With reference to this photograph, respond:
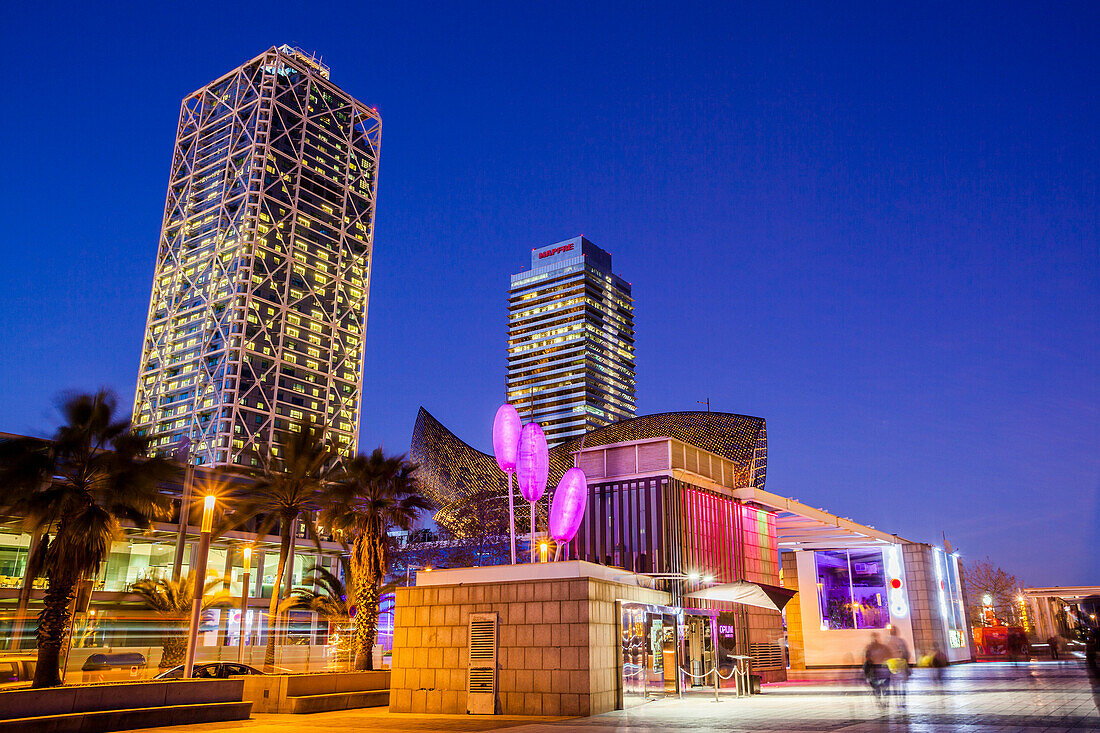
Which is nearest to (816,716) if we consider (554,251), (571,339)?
(571,339)

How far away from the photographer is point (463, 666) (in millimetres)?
15359

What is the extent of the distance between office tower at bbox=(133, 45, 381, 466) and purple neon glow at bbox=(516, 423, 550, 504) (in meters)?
97.7

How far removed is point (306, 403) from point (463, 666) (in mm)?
109658

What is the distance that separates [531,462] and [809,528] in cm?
1439

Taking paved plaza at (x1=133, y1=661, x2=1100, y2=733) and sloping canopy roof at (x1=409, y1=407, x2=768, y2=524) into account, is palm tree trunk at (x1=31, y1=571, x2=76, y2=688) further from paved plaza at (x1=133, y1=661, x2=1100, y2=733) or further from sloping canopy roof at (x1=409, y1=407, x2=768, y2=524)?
sloping canopy roof at (x1=409, y1=407, x2=768, y2=524)

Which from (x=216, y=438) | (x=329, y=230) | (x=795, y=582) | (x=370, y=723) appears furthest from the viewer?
(x=329, y=230)

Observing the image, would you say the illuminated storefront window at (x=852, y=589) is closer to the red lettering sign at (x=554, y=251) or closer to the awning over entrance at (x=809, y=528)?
the awning over entrance at (x=809, y=528)

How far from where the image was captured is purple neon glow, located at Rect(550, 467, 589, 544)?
17.6 m

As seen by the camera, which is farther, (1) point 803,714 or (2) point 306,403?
(2) point 306,403

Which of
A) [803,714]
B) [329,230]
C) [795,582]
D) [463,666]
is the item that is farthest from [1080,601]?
[329,230]

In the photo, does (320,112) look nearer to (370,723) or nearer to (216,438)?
(216,438)

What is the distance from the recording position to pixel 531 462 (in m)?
17.3

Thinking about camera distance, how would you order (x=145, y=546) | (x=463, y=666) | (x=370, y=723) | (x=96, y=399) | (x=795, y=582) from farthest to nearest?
(x=145, y=546) → (x=795, y=582) → (x=96, y=399) → (x=463, y=666) → (x=370, y=723)

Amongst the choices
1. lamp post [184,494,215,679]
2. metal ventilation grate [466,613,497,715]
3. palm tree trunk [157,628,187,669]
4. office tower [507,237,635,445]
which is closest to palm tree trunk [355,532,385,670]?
palm tree trunk [157,628,187,669]
